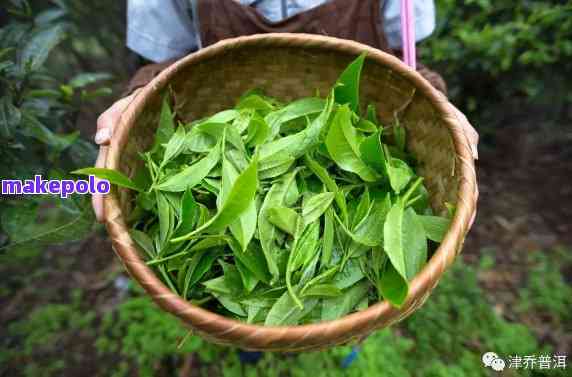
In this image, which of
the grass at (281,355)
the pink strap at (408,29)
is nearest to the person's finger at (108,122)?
the pink strap at (408,29)

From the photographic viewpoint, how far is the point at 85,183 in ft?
2.43

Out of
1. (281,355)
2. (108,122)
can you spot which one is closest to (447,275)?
(281,355)

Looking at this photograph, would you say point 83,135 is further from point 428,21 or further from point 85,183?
point 428,21

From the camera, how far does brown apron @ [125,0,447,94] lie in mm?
744

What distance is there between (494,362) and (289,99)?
0.77 metres

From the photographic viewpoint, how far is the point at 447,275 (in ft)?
3.99

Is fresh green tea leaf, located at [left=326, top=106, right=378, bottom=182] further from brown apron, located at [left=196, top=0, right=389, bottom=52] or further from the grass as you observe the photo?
the grass

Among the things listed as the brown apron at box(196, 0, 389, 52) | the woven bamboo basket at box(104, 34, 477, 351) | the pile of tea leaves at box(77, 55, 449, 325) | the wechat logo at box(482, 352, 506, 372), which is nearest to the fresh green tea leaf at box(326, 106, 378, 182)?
the pile of tea leaves at box(77, 55, 449, 325)

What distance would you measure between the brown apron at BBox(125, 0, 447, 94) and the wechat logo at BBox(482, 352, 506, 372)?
0.66 m

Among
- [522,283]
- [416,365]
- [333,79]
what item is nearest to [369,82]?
[333,79]

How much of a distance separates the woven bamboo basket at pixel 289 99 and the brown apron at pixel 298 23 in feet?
0.21

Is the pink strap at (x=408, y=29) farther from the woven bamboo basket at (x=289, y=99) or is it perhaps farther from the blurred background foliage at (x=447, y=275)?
the blurred background foliage at (x=447, y=275)

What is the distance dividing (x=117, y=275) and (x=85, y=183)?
55 centimetres

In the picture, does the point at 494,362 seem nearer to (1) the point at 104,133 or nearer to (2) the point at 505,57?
(2) the point at 505,57
